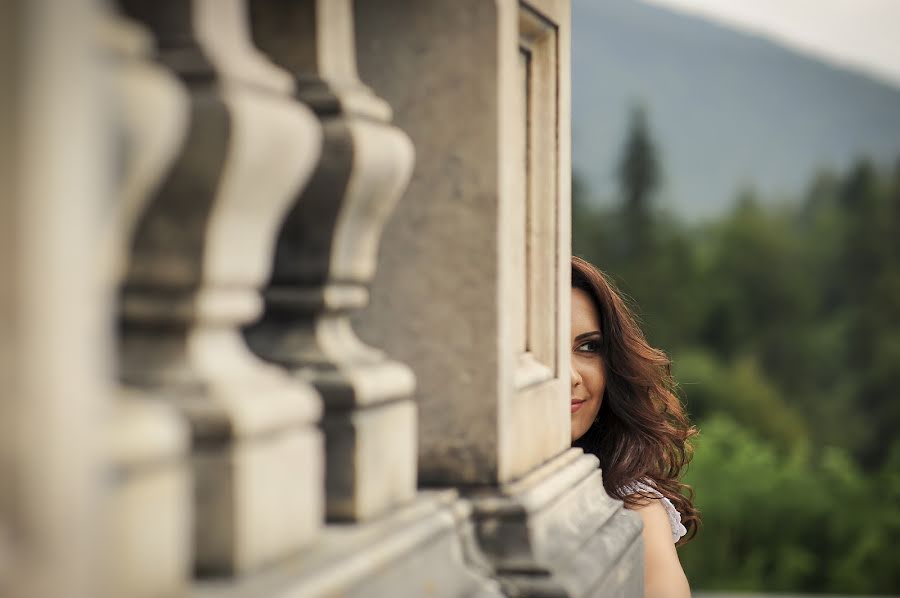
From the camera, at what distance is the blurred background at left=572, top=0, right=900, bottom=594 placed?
17938 mm

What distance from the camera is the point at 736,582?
17.3 metres

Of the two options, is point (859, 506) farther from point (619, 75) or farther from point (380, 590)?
point (380, 590)

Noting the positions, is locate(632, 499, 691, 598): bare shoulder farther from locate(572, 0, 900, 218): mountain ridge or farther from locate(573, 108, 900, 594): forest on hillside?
locate(572, 0, 900, 218): mountain ridge

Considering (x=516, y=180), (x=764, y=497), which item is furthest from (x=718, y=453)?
(x=516, y=180)

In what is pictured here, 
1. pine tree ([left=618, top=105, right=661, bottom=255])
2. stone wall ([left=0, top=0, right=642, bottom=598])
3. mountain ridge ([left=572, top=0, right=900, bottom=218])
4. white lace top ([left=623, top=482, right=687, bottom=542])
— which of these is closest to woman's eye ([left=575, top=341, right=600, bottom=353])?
white lace top ([left=623, top=482, right=687, bottom=542])

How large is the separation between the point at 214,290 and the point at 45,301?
1.66 feet

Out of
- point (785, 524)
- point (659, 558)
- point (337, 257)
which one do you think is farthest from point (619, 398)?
point (785, 524)

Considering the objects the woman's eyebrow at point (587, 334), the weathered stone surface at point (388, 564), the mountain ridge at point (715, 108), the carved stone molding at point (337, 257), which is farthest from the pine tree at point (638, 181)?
the carved stone molding at point (337, 257)

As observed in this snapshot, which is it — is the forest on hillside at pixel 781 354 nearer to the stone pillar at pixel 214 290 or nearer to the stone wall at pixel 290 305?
the stone wall at pixel 290 305

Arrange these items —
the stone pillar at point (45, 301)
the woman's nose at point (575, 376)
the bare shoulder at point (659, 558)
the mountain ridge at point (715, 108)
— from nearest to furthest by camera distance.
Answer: the stone pillar at point (45, 301) < the bare shoulder at point (659, 558) < the woman's nose at point (575, 376) < the mountain ridge at point (715, 108)

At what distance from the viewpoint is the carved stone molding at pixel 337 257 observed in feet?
6.31

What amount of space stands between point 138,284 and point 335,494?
0.51 m

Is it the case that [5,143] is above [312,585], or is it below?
above

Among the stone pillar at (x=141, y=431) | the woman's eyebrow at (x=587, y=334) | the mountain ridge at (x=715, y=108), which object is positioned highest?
the mountain ridge at (x=715, y=108)
